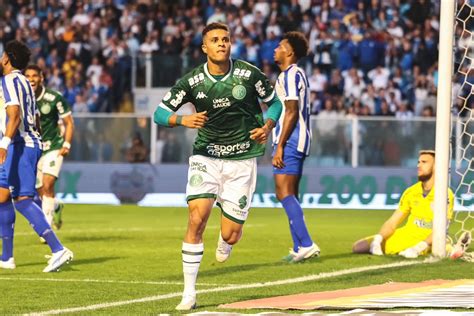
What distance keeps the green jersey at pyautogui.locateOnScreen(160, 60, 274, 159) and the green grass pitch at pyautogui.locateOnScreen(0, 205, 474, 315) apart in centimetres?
115

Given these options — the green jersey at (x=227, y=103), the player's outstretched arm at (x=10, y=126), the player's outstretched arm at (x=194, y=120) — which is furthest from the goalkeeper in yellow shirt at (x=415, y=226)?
the player's outstretched arm at (x=194, y=120)

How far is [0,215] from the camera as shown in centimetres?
1219

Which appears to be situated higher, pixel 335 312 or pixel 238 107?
pixel 238 107

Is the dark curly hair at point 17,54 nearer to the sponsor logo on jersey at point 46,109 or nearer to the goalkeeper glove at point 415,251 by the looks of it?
the sponsor logo on jersey at point 46,109

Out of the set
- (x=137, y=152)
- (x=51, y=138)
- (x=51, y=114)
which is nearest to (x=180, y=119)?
(x=51, y=114)

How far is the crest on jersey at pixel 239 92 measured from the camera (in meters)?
9.34

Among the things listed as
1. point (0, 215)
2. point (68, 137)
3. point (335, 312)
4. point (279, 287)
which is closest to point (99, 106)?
point (68, 137)

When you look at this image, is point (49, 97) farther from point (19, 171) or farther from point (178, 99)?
point (178, 99)

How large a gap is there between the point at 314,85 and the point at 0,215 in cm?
1686

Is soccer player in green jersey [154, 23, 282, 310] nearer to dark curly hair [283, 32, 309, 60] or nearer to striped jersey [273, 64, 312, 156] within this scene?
striped jersey [273, 64, 312, 156]

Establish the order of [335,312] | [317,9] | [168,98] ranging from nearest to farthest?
[335,312] → [168,98] → [317,9]

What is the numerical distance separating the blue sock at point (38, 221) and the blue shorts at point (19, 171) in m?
0.10

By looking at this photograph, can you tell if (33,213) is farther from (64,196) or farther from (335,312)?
(64,196)

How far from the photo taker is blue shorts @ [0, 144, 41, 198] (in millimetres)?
11867
